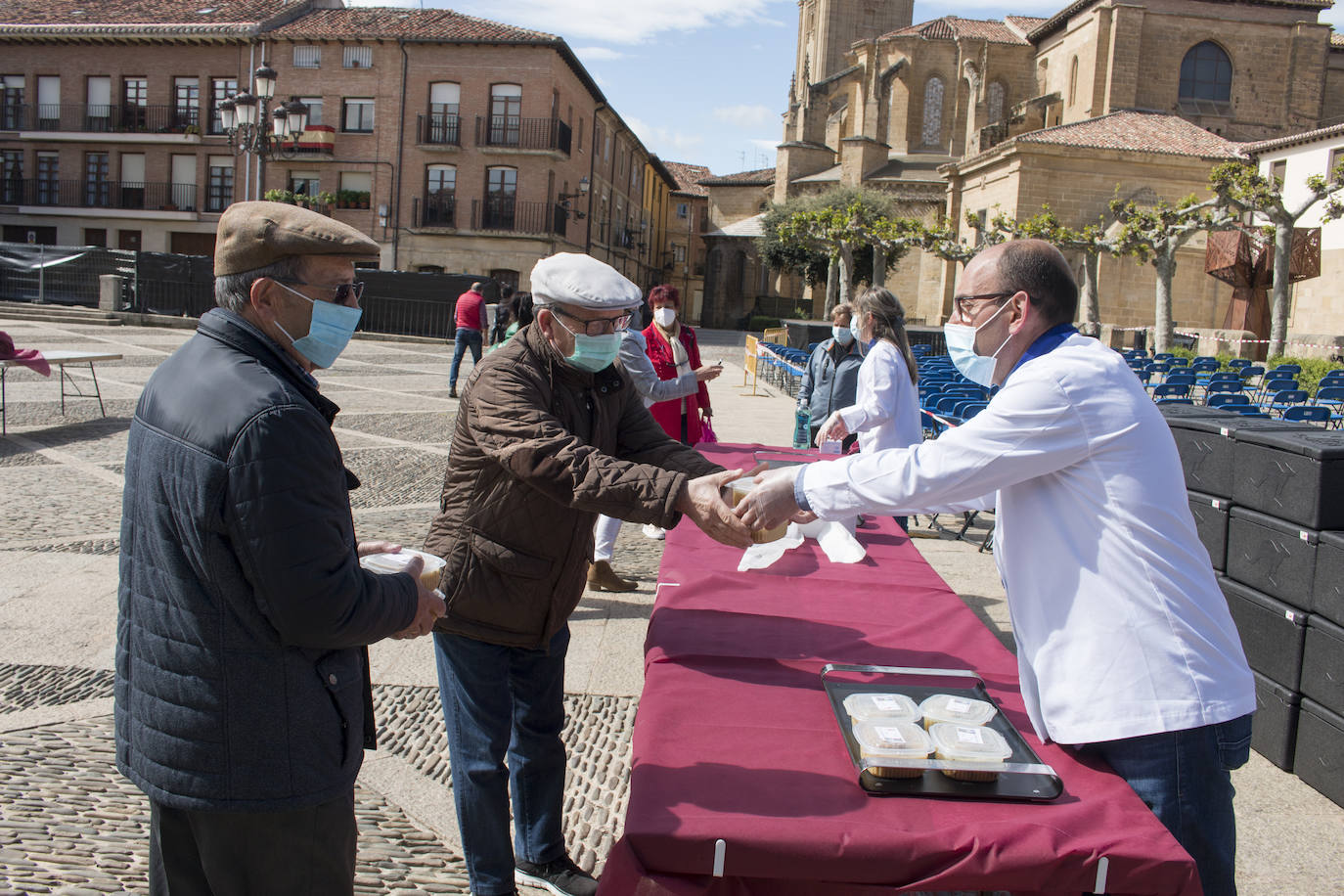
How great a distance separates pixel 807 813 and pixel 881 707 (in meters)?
0.44

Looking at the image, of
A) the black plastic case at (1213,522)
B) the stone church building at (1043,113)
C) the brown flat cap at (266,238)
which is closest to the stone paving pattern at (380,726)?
the black plastic case at (1213,522)

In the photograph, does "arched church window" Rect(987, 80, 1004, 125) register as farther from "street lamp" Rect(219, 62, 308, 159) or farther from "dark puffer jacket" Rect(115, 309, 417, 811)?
"dark puffer jacket" Rect(115, 309, 417, 811)

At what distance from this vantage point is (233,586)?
67.7 inches

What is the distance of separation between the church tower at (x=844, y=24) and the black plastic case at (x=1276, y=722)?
219 feet

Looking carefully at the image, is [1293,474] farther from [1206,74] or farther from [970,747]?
[1206,74]

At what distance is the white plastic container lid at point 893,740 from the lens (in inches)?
77.7

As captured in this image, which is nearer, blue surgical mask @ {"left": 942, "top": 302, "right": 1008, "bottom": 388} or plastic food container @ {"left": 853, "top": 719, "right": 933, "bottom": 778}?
plastic food container @ {"left": 853, "top": 719, "right": 933, "bottom": 778}

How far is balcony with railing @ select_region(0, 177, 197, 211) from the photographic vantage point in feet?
125

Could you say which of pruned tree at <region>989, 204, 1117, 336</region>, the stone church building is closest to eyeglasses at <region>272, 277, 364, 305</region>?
pruned tree at <region>989, 204, 1117, 336</region>

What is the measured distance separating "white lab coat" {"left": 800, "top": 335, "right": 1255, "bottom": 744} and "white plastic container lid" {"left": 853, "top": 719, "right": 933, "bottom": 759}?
0.97 feet

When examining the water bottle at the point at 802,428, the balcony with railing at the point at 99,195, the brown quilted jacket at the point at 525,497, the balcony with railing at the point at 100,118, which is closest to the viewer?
the brown quilted jacket at the point at 525,497

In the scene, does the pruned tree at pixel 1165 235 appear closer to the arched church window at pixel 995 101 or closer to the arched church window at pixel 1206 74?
the arched church window at pixel 1206 74

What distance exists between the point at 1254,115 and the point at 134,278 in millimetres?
48527

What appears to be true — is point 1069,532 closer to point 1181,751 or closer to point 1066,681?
point 1066,681
